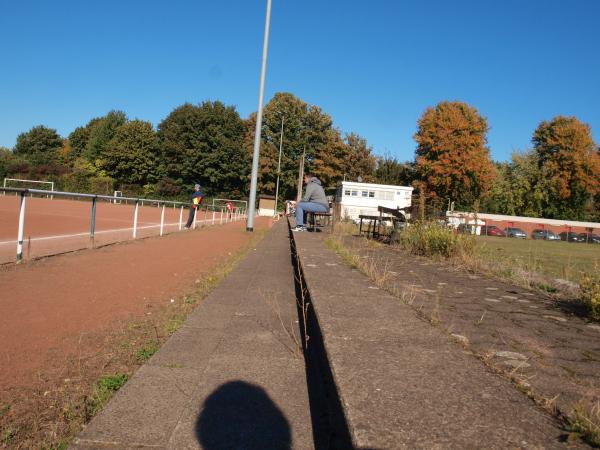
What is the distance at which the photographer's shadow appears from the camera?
5.94 feet

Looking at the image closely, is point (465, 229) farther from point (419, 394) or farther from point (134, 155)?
point (134, 155)

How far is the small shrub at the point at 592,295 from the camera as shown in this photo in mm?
3480

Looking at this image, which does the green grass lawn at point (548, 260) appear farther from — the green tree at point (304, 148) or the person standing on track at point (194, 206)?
the green tree at point (304, 148)

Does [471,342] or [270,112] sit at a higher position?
[270,112]

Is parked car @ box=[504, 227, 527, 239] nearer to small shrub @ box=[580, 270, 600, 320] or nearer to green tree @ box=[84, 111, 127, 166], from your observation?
small shrub @ box=[580, 270, 600, 320]

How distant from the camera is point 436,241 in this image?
7281 mm

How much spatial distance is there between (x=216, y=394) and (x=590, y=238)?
169 ft

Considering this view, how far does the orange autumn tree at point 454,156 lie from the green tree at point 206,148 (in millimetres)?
20955

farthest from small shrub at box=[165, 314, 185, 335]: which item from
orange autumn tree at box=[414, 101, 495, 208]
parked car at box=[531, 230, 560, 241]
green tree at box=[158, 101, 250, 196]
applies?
green tree at box=[158, 101, 250, 196]

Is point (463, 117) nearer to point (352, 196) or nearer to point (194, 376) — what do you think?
point (352, 196)

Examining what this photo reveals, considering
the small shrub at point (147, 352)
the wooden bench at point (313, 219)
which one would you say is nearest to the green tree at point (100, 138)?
the wooden bench at point (313, 219)

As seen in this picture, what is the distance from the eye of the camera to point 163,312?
424cm

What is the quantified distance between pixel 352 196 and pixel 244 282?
37.3m

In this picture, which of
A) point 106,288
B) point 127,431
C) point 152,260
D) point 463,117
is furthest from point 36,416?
point 463,117
